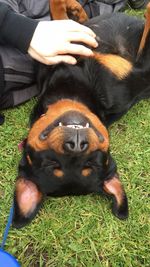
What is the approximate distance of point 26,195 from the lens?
268 cm

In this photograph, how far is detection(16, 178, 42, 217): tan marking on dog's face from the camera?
2.66 m

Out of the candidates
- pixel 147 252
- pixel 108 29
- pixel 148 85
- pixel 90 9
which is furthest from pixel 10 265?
pixel 90 9

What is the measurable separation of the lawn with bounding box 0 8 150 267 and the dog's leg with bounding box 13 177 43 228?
322mm

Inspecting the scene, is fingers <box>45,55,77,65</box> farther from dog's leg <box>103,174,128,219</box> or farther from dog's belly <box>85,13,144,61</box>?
dog's leg <box>103,174,128,219</box>

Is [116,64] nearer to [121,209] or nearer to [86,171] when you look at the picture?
[86,171]

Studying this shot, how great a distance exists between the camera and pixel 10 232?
3004 millimetres

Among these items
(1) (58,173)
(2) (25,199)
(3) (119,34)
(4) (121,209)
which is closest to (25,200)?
(2) (25,199)

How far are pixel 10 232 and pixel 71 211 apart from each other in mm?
478

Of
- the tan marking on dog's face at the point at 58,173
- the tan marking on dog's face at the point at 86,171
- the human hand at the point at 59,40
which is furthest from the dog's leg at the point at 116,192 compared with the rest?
the human hand at the point at 59,40

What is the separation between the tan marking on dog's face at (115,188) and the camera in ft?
9.07

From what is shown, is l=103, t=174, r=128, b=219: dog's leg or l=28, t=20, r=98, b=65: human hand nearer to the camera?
l=28, t=20, r=98, b=65: human hand

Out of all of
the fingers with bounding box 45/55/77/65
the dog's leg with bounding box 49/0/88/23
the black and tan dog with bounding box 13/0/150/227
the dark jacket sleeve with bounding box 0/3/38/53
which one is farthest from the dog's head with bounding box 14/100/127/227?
the dog's leg with bounding box 49/0/88/23

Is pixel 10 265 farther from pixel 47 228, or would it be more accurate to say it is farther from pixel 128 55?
pixel 128 55

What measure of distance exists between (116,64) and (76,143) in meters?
0.85
